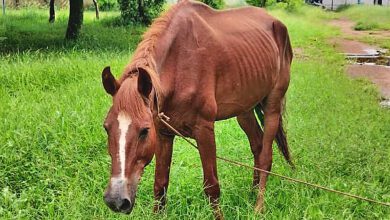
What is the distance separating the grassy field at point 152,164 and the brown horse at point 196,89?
26 cm

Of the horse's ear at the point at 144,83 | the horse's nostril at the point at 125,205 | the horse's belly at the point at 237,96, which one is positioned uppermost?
the horse's ear at the point at 144,83

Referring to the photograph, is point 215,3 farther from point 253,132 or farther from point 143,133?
point 143,133

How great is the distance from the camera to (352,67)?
14.1 metres

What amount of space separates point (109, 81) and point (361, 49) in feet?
52.1

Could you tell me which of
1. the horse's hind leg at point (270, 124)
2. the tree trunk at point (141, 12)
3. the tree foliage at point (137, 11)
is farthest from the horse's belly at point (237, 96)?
the tree trunk at point (141, 12)

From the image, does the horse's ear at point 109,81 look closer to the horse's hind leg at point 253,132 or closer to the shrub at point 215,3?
the horse's hind leg at point 253,132

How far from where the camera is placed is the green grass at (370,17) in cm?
2422

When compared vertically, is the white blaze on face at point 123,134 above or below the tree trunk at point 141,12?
above

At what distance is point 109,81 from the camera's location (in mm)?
3332

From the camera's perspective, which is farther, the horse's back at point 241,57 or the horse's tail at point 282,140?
the horse's tail at point 282,140

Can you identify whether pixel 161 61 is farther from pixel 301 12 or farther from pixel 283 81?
pixel 301 12

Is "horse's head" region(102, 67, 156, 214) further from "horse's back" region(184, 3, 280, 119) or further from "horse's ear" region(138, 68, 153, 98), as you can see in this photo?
"horse's back" region(184, 3, 280, 119)

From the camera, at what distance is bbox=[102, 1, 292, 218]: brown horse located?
3.28 metres

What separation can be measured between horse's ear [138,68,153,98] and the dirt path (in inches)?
294
